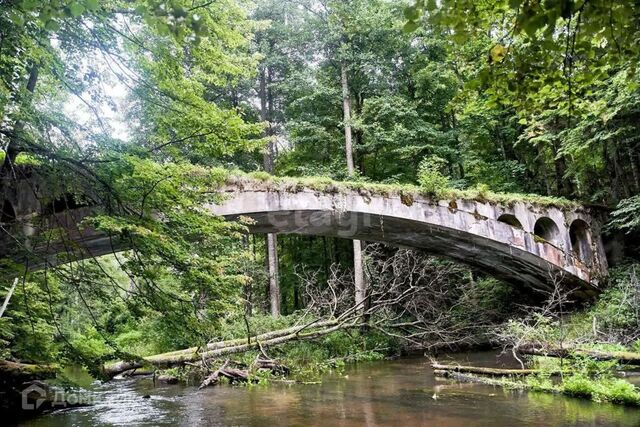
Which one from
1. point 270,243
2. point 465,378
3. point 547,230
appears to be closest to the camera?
point 465,378

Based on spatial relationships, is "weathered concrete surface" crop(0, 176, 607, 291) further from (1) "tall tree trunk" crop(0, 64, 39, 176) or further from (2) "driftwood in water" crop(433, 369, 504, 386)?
(2) "driftwood in water" crop(433, 369, 504, 386)

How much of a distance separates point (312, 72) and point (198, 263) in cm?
1416

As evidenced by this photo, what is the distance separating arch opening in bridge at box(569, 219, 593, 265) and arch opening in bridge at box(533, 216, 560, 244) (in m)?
0.78

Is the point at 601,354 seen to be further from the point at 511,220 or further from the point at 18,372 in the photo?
the point at 18,372

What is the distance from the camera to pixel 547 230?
13500 millimetres

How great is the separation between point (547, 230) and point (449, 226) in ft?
13.2

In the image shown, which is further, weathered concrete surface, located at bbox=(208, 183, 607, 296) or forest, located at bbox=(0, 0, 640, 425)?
weathered concrete surface, located at bbox=(208, 183, 607, 296)

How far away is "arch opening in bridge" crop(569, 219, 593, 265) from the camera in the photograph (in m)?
13.5

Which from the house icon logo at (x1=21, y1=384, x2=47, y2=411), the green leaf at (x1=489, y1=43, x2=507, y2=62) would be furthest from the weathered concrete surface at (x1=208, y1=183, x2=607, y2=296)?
the green leaf at (x1=489, y1=43, x2=507, y2=62)

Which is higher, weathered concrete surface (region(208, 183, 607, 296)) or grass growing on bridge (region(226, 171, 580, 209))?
grass growing on bridge (region(226, 171, 580, 209))

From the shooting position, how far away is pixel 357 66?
1703cm

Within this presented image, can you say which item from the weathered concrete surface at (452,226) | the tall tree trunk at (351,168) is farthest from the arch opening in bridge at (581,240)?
the tall tree trunk at (351,168)

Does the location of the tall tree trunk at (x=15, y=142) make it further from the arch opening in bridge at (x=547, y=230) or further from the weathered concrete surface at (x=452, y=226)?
the arch opening in bridge at (x=547, y=230)

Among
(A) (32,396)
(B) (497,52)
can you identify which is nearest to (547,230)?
(B) (497,52)
